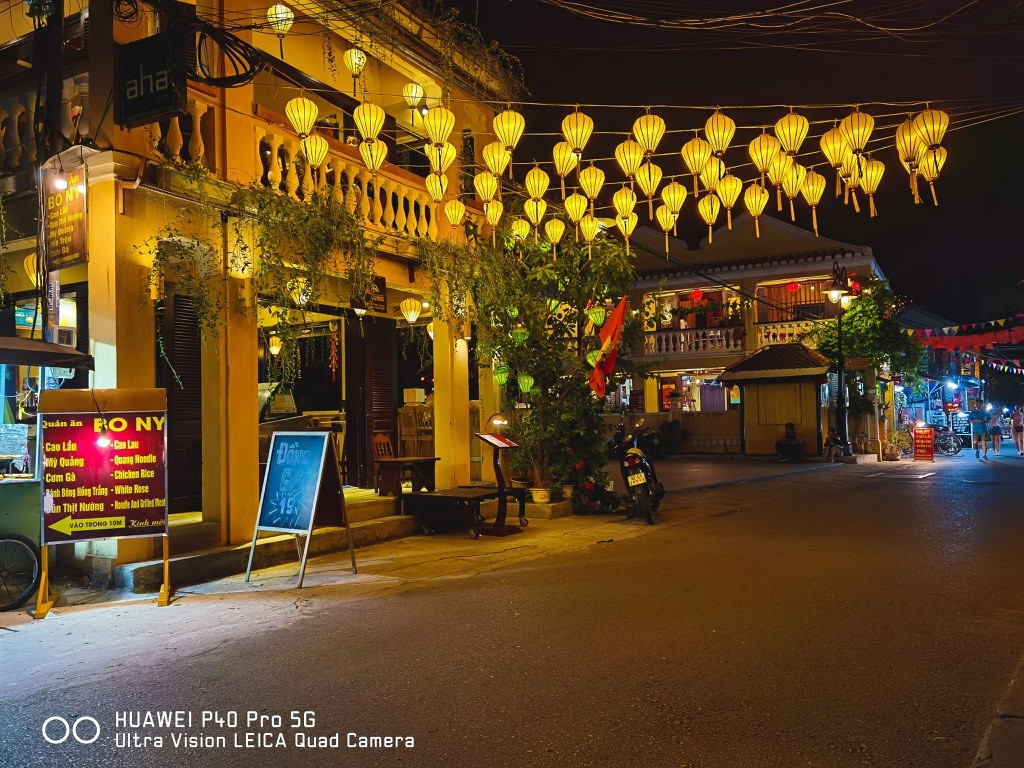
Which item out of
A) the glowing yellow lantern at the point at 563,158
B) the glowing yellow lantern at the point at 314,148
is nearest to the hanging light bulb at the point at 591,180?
the glowing yellow lantern at the point at 563,158

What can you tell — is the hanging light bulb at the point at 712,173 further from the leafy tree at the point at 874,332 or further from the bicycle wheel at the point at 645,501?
the leafy tree at the point at 874,332

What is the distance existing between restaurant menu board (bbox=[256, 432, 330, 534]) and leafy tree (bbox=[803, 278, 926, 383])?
2428 centimetres

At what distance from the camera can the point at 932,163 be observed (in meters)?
10.9

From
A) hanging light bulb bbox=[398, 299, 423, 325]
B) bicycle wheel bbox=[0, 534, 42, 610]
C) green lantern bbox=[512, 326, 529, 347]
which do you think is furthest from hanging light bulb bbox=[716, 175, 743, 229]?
bicycle wheel bbox=[0, 534, 42, 610]

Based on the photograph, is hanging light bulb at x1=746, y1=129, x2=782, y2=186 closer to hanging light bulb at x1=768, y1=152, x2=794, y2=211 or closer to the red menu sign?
hanging light bulb at x1=768, y1=152, x2=794, y2=211

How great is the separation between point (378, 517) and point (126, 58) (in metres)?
6.57

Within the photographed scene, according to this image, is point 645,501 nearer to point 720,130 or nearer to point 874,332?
point 720,130

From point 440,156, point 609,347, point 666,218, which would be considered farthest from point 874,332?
point 440,156

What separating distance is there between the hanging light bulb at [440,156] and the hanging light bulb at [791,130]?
4734 millimetres

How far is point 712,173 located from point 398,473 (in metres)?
6.67

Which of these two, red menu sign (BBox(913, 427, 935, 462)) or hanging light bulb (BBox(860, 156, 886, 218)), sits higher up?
hanging light bulb (BBox(860, 156, 886, 218))

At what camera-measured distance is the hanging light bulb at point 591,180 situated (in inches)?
507

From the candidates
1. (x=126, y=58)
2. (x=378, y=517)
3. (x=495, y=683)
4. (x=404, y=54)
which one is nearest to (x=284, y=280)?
(x=126, y=58)

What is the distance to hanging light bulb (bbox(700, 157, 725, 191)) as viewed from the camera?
39.7 feet
